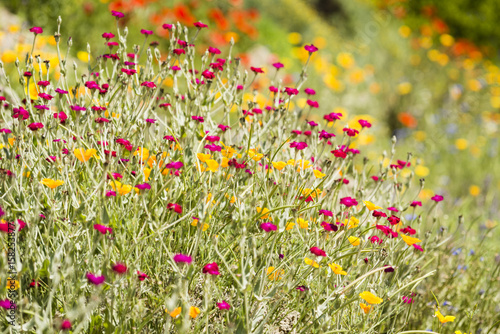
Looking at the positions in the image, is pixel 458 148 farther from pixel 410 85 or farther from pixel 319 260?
pixel 319 260

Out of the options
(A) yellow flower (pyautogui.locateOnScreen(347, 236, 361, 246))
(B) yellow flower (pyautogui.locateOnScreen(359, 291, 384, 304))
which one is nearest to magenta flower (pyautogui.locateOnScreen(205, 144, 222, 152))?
(A) yellow flower (pyautogui.locateOnScreen(347, 236, 361, 246))

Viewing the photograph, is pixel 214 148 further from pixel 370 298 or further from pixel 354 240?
pixel 370 298

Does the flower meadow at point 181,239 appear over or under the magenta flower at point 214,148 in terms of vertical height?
under

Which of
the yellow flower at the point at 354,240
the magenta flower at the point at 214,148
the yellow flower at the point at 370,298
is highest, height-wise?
the magenta flower at the point at 214,148

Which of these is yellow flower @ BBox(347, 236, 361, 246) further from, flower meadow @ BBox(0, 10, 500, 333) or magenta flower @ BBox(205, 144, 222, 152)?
magenta flower @ BBox(205, 144, 222, 152)

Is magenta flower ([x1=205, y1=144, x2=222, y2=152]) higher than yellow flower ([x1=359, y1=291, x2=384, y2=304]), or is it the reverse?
magenta flower ([x1=205, y1=144, x2=222, y2=152])

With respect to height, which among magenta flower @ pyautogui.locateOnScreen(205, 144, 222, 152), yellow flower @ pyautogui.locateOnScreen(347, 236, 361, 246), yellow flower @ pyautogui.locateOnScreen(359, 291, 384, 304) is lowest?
yellow flower @ pyautogui.locateOnScreen(347, 236, 361, 246)

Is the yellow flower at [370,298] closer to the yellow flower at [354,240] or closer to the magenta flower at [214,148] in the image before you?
the yellow flower at [354,240]

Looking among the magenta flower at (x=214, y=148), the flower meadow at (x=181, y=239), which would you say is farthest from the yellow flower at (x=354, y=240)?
the magenta flower at (x=214, y=148)

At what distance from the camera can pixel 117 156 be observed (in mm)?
1828

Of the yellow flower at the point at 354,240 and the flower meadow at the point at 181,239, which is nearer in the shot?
the flower meadow at the point at 181,239

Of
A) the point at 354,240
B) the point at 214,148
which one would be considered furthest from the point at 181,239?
the point at 354,240

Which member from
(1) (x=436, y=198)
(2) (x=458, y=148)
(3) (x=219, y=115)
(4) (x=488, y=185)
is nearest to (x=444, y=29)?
(2) (x=458, y=148)

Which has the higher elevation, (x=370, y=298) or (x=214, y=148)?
(x=214, y=148)
